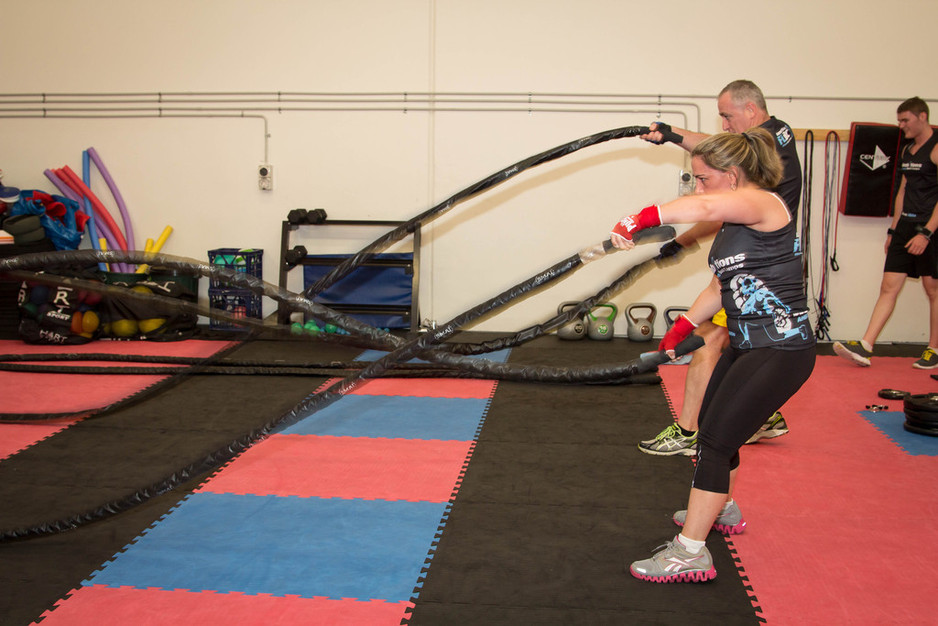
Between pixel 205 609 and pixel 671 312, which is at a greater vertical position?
pixel 671 312

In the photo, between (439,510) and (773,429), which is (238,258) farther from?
(773,429)

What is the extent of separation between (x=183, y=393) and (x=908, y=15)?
6.39m

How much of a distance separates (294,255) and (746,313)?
15.7 feet

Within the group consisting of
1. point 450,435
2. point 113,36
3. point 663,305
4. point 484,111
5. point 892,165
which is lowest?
point 450,435

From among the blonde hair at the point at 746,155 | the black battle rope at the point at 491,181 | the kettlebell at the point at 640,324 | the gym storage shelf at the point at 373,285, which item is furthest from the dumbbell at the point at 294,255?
the blonde hair at the point at 746,155

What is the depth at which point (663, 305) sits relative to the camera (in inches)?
264

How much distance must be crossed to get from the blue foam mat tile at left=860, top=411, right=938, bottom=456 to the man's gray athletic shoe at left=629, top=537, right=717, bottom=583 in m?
1.91

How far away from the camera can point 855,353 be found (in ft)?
18.6

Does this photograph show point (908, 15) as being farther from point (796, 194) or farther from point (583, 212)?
point (796, 194)

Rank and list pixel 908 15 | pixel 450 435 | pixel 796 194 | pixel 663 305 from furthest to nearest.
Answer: pixel 663 305 < pixel 908 15 < pixel 450 435 < pixel 796 194

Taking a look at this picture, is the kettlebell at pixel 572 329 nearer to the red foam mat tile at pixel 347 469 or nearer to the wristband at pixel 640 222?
the red foam mat tile at pixel 347 469

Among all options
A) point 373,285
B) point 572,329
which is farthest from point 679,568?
point 373,285

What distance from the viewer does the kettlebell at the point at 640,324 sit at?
Answer: 21.2 ft

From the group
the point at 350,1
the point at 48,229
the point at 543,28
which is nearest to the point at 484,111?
the point at 543,28
